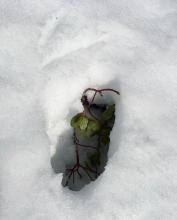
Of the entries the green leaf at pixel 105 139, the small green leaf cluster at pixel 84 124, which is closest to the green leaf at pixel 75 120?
the small green leaf cluster at pixel 84 124

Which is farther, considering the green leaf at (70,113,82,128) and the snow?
the green leaf at (70,113,82,128)

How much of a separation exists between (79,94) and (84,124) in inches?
4.6

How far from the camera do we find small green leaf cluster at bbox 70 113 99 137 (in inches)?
57.4

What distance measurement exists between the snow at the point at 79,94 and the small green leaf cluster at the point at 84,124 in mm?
58

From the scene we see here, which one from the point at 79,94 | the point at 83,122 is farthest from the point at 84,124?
the point at 79,94

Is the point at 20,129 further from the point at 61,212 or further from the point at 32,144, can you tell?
the point at 61,212

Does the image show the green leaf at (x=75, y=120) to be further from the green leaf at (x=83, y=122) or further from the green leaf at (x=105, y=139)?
the green leaf at (x=105, y=139)

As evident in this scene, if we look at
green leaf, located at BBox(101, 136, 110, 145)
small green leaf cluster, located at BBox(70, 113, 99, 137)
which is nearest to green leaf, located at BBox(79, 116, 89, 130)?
small green leaf cluster, located at BBox(70, 113, 99, 137)

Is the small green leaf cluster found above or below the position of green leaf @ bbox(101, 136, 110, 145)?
above

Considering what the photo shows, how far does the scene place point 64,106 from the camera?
1.50m

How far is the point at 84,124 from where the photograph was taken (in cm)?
146

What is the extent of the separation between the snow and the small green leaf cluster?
0.19 feet

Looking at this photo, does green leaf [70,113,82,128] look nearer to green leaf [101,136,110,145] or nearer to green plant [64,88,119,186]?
green plant [64,88,119,186]

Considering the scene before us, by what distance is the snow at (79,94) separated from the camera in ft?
4.31
